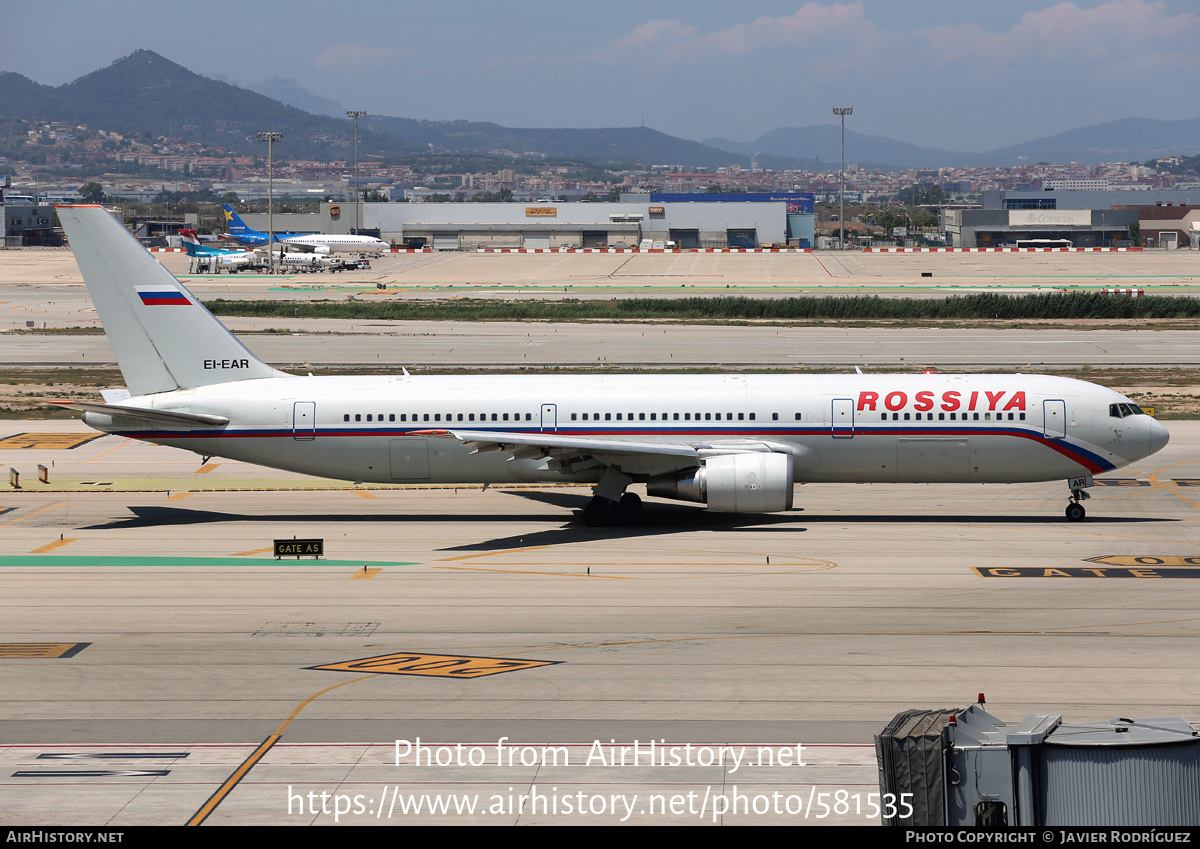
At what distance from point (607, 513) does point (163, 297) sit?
16.2 m

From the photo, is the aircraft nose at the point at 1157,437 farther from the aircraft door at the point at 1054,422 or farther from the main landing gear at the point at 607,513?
the main landing gear at the point at 607,513

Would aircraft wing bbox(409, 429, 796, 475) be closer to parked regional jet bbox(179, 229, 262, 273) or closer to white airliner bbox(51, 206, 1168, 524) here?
white airliner bbox(51, 206, 1168, 524)

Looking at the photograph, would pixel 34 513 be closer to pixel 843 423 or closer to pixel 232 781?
pixel 232 781

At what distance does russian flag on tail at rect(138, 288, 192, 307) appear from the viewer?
3909 centimetres

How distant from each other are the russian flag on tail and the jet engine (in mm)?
17747

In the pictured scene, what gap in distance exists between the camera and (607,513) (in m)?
38.5

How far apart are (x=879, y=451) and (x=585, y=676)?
691 inches

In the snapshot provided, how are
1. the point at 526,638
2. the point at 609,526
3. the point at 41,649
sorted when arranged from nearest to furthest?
the point at 41,649
the point at 526,638
the point at 609,526

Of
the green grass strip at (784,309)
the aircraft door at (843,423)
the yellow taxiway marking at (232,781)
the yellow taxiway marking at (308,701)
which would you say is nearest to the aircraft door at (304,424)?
the yellow taxiway marking at (308,701)

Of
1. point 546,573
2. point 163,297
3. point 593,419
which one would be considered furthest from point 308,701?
point 163,297

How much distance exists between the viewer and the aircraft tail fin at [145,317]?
3862cm

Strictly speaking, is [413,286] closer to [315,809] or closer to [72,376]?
[72,376]

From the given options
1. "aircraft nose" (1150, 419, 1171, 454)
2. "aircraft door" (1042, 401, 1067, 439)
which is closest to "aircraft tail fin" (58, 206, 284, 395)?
"aircraft door" (1042, 401, 1067, 439)

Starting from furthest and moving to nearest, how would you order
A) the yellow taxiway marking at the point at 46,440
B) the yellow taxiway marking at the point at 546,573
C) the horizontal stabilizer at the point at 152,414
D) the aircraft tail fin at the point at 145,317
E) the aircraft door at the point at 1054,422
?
the yellow taxiway marking at the point at 46,440 < the aircraft tail fin at the point at 145,317 < the aircraft door at the point at 1054,422 < the horizontal stabilizer at the point at 152,414 < the yellow taxiway marking at the point at 546,573
